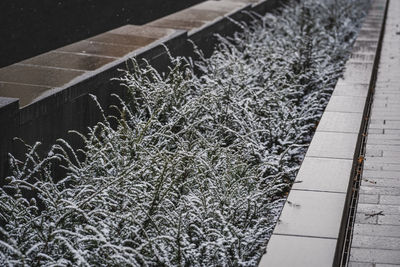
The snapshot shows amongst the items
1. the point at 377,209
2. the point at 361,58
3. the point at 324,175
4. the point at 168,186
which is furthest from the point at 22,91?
the point at 361,58

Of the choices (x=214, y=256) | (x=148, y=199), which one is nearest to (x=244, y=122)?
(x=148, y=199)

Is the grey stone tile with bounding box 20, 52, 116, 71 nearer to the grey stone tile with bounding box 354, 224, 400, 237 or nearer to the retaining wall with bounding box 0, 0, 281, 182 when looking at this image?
the retaining wall with bounding box 0, 0, 281, 182

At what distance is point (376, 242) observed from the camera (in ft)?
15.8

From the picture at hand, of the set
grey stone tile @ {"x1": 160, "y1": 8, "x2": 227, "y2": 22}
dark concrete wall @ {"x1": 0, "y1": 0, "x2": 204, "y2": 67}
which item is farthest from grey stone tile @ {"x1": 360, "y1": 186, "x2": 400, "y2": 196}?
grey stone tile @ {"x1": 160, "y1": 8, "x2": 227, "y2": 22}

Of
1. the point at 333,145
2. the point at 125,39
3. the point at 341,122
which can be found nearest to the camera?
the point at 333,145

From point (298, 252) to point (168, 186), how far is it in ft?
3.44

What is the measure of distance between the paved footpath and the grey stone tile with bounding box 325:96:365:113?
345 millimetres

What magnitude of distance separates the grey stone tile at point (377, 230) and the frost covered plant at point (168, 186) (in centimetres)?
60

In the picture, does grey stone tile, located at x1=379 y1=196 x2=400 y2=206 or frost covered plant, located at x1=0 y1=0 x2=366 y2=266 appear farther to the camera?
grey stone tile, located at x1=379 y1=196 x2=400 y2=206

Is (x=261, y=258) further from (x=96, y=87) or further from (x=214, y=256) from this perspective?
(x=96, y=87)

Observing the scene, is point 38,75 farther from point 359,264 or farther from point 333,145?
point 359,264

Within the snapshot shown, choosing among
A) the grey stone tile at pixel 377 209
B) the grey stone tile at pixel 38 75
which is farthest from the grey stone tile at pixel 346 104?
the grey stone tile at pixel 38 75

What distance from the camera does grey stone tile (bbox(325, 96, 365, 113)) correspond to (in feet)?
22.6

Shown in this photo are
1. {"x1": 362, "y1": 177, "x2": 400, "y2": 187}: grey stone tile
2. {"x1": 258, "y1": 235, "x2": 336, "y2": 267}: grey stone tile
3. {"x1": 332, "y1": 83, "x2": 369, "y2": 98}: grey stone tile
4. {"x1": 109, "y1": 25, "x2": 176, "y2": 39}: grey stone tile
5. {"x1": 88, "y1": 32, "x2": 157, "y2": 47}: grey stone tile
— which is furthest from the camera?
{"x1": 109, "y1": 25, "x2": 176, "y2": 39}: grey stone tile
